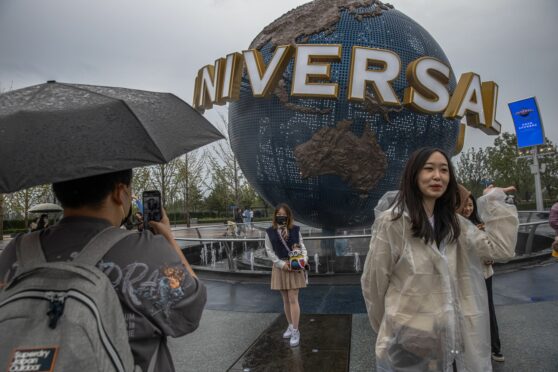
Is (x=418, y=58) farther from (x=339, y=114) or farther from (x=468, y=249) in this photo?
(x=468, y=249)

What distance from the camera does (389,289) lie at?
1982mm

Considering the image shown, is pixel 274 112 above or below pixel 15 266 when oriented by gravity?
above

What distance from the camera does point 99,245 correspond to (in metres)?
1.19

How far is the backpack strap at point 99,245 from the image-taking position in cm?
115

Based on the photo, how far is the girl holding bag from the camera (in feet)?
13.6

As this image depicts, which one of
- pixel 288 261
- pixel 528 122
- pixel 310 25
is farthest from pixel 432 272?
pixel 528 122

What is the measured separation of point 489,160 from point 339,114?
38021 mm

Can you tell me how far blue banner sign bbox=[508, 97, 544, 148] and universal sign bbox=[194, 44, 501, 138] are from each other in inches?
721

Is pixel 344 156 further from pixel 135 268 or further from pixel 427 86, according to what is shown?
pixel 135 268

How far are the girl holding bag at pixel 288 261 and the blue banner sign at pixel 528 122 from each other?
2221 cm

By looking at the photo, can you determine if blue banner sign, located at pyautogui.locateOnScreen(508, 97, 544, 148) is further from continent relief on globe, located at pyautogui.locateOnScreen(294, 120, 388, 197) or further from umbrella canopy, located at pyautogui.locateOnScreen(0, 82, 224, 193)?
umbrella canopy, located at pyautogui.locateOnScreen(0, 82, 224, 193)

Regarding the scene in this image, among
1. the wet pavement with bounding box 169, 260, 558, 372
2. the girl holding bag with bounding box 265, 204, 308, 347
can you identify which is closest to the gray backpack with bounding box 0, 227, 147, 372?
the wet pavement with bounding box 169, 260, 558, 372

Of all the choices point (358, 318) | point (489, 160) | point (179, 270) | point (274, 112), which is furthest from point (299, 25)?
point (489, 160)

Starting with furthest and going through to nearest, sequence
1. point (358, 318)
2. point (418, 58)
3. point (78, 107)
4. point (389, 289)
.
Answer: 1. point (418, 58)
2. point (358, 318)
3. point (389, 289)
4. point (78, 107)
